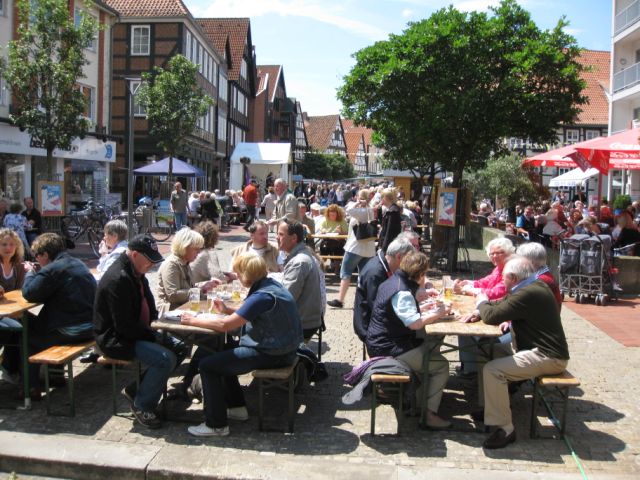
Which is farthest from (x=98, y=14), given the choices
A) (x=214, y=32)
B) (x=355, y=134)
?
(x=355, y=134)

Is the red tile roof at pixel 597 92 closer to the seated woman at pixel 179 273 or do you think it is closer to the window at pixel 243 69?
the window at pixel 243 69

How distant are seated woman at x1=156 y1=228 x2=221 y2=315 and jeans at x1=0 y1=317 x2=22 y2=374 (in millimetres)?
1191

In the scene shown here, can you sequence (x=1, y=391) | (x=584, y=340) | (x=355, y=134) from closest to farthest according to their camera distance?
(x=1, y=391) → (x=584, y=340) → (x=355, y=134)

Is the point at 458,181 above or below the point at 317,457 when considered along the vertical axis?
above

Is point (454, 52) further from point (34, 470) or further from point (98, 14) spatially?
point (98, 14)

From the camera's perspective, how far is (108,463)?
4.40 meters

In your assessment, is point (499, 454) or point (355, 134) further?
point (355, 134)

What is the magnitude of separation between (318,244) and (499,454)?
8.74 meters

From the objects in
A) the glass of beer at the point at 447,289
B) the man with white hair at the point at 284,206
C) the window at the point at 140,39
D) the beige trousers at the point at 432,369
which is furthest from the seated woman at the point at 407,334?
the window at the point at 140,39

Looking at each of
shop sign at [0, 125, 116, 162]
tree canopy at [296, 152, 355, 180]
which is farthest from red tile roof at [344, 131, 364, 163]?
shop sign at [0, 125, 116, 162]

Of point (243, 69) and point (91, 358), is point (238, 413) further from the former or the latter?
A: point (243, 69)

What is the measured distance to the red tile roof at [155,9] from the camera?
1412 inches

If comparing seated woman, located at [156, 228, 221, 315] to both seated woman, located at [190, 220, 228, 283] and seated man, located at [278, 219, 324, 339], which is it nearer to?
seated woman, located at [190, 220, 228, 283]

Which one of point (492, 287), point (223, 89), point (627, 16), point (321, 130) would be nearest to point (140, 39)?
point (223, 89)
